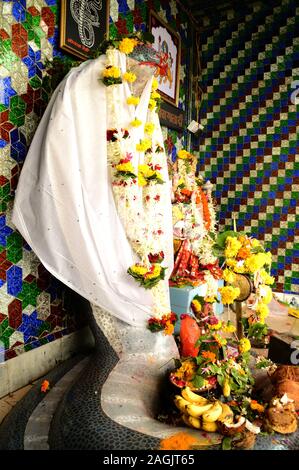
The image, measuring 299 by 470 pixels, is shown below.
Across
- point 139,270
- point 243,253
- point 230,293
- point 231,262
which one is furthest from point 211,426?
point 243,253

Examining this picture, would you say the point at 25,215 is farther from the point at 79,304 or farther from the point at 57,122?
the point at 79,304

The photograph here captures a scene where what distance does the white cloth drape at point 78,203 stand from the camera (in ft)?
8.49

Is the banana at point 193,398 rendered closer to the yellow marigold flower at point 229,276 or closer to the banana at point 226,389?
the banana at point 226,389

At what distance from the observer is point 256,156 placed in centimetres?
567

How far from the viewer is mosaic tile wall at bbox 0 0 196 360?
9.11 ft

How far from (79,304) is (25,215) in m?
1.09

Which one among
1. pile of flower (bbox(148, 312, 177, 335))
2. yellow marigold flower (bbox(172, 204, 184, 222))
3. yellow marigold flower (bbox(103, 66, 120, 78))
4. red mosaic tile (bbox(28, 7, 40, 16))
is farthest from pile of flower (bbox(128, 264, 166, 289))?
red mosaic tile (bbox(28, 7, 40, 16))

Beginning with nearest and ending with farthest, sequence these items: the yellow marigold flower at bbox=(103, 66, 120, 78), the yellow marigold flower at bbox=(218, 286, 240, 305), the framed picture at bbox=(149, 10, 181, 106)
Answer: the yellow marigold flower at bbox=(103, 66, 120, 78), the yellow marigold flower at bbox=(218, 286, 240, 305), the framed picture at bbox=(149, 10, 181, 106)

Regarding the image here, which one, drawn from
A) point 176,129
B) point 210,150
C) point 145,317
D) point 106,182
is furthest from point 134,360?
point 210,150

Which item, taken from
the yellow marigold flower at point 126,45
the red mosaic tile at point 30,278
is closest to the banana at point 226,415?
the red mosaic tile at point 30,278

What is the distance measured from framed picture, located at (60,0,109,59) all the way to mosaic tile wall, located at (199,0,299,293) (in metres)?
2.75

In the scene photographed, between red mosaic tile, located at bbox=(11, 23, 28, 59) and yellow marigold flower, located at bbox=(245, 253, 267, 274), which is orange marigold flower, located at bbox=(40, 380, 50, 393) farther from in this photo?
red mosaic tile, located at bbox=(11, 23, 28, 59)

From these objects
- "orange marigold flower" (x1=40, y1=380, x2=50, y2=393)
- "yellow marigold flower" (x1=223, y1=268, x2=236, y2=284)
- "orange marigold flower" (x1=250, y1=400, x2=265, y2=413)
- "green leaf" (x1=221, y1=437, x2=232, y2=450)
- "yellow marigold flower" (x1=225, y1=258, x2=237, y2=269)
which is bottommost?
"green leaf" (x1=221, y1=437, x2=232, y2=450)
